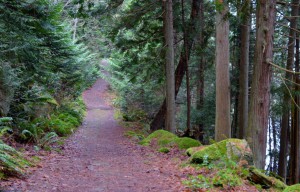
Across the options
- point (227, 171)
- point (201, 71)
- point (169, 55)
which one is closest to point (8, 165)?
point (227, 171)

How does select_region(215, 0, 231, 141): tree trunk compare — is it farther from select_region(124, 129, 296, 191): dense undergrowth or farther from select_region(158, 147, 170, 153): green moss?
select_region(124, 129, 296, 191): dense undergrowth

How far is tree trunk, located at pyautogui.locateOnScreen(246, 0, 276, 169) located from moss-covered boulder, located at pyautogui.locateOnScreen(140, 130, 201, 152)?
130 inches

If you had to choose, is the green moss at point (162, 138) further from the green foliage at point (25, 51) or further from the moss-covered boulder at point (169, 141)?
the green foliage at point (25, 51)

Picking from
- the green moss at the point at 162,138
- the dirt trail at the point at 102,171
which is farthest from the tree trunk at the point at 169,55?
the dirt trail at the point at 102,171

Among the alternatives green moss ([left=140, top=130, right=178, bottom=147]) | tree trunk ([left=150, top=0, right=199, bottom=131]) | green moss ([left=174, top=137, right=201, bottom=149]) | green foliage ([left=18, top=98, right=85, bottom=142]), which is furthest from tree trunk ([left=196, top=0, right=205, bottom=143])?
green foliage ([left=18, top=98, right=85, bottom=142])

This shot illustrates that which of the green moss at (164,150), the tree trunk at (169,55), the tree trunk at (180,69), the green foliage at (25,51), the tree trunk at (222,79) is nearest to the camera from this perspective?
the green foliage at (25,51)

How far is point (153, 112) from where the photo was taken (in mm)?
20859

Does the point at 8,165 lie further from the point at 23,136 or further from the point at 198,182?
the point at 198,182

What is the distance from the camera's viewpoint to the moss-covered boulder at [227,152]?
692 centimetres

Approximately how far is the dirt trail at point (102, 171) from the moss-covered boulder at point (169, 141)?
0.78 metres

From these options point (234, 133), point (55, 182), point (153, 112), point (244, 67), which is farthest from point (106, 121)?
point (55, 182)

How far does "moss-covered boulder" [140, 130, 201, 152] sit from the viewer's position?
10295 millimetres

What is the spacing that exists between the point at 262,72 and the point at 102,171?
421 centimetres

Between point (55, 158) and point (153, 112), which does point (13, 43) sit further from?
point (153, 112)
